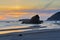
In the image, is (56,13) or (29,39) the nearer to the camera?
(29,39)

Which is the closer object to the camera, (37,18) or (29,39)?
(29,39)

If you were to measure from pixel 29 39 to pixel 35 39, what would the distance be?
15.6 inches

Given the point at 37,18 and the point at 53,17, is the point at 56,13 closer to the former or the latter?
the point at 53,17

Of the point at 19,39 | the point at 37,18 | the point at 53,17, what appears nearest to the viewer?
the point at 19,39

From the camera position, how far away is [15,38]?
12.4 meters

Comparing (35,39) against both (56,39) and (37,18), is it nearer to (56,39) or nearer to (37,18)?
(56,39)

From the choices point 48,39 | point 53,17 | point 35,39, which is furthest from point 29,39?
point 53,17

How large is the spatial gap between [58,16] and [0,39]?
4251 centimetres

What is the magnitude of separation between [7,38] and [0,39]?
527mm

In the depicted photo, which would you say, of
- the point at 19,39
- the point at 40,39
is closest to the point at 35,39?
the point at 40,39

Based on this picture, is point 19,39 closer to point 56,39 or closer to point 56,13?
point 56,39

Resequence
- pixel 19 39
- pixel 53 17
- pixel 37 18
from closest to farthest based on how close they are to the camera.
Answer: pixel 19 39 → pixel 37 18 → pixel 53 17

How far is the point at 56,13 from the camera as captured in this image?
5191 centimetres

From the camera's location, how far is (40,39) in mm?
12555
